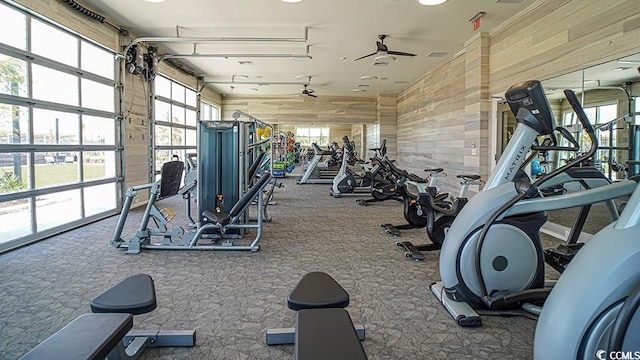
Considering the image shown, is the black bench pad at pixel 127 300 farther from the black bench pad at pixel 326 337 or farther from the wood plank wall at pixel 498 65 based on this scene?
the wood plank wall at pixel 498 65

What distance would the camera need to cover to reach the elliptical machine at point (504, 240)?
8.37ft

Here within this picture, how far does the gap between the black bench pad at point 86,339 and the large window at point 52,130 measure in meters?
3.90

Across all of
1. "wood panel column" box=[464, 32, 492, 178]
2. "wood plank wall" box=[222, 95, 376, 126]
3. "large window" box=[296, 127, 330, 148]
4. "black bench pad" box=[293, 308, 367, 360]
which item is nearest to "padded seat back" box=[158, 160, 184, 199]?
"black bench pad" box=[293, 308, 367, 360]

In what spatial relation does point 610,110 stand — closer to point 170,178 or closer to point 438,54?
point 438,54

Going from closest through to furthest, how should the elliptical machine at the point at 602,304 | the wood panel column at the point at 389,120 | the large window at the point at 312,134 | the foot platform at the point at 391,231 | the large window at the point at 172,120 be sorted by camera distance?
1. the elliptical machine at the point at 602,304
2. the foot platform at the point at 391,231
3. the large window at the point at 172,120
4. the wood panel column at the point at 389,120
5. the large window at the point at 312,134

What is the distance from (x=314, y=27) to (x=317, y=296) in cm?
602

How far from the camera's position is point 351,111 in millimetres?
15078

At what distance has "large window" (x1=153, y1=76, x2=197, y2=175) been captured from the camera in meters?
8.34

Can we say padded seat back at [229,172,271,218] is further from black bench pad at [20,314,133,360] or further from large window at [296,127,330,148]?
large window at [296,127,330,148]

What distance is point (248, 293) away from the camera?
312 cm

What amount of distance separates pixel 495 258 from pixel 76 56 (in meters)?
6.29

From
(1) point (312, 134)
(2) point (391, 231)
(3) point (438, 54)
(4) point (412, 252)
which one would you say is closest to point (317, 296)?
(4) point (412, 252)

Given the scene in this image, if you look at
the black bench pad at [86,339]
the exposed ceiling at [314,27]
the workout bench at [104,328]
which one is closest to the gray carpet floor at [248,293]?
the workout bench at [104,328]

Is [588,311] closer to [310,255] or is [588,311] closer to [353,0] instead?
[310,255]
